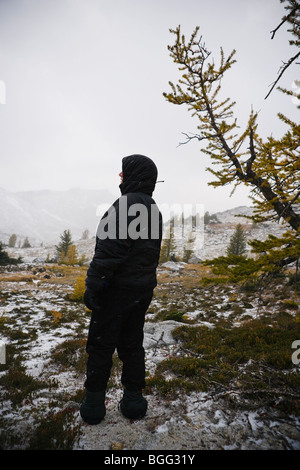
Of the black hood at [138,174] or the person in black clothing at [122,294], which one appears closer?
the person in black clothing at [122,294]

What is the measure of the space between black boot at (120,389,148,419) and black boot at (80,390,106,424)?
281 mm

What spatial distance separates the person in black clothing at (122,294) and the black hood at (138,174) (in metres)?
0.04

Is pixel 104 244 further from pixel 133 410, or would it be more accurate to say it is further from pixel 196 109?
pixel 196 109

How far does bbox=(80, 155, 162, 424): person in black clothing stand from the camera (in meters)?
2.15

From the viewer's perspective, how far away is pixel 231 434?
2.19m

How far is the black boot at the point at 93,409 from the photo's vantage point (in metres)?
2.26

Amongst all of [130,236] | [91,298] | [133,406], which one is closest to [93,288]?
[91,298]

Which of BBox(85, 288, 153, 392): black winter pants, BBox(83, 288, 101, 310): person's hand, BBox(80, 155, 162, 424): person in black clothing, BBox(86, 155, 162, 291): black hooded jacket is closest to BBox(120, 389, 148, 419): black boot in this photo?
BBox(80, 155, 162, 424): person in black clothing

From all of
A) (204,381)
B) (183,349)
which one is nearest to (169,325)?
(183,349)

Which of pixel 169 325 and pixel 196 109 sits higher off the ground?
pixel 196 109

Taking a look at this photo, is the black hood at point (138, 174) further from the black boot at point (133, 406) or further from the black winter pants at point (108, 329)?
the black boot at point (133, 406)

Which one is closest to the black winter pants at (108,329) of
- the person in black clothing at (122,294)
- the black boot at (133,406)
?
the person in black clothing at (122,294)

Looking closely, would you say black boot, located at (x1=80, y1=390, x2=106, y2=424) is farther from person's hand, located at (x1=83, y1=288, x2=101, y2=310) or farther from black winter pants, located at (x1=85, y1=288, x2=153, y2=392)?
person's hand, located at (x1=83, y1=288, x2=101, y2=310)

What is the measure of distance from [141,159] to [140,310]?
1906 mm
